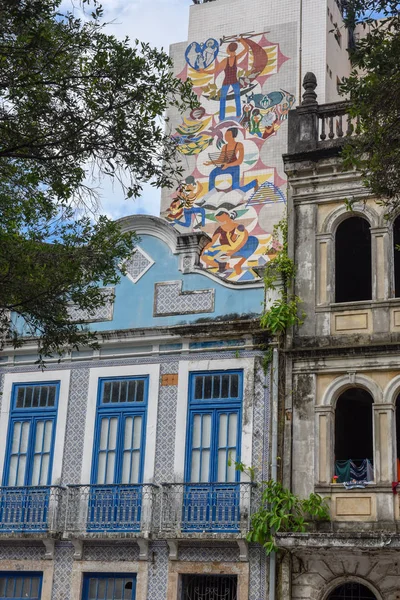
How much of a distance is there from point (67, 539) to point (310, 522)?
497cm

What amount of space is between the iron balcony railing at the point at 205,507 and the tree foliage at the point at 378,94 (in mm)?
7315

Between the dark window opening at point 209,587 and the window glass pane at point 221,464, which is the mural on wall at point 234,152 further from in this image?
the dark window opening at point 209,587

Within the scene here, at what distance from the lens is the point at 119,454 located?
2000cm

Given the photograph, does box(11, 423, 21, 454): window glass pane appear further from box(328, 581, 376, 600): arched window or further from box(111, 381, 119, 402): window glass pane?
box(328, 581, 376, 600): arched window

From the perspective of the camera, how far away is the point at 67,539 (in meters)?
19.5

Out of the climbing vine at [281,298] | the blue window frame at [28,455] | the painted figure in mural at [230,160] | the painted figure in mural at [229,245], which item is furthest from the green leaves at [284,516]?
the painted figure in mural at [230,160]

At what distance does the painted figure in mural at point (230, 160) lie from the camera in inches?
1316

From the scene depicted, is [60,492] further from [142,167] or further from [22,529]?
[142,167]

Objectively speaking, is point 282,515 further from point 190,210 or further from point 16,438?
point 190,210

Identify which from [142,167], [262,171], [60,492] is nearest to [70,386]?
[60,492]

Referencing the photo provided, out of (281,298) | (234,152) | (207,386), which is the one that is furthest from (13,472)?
(234,152)

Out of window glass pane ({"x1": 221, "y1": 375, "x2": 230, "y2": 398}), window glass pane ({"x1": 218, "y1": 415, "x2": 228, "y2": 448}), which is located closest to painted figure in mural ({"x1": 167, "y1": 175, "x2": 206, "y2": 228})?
window glass pane ({"x1": 221, "y1": 375, "x2": 230, "y2": 398})

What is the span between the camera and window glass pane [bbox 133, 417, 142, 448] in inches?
786

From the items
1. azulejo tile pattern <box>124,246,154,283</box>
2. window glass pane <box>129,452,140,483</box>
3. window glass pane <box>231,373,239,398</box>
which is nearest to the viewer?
window glass pane <box>231,373,239,398</box>
